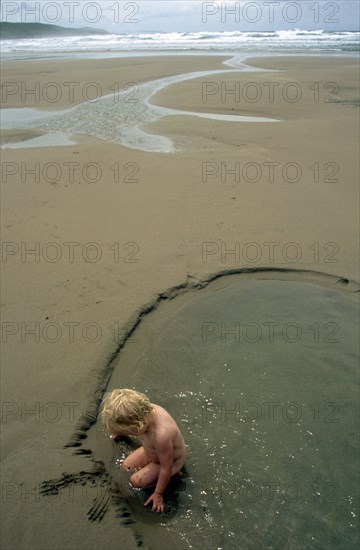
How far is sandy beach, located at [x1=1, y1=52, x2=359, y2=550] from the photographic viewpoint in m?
2.47

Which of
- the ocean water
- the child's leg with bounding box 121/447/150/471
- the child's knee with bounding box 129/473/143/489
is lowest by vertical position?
the child's knee with bounding box 129/473/143/489

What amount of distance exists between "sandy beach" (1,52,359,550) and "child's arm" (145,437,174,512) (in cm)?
15

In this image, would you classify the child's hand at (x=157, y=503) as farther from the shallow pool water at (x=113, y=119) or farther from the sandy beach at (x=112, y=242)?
the shallow pool water at (x=113, y=119)

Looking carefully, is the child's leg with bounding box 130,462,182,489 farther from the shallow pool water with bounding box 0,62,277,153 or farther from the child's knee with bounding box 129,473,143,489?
the shallow pool water with bounding box 0,62,277,153

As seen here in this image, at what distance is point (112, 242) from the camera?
475cm

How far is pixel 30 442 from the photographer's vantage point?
8.61 ft

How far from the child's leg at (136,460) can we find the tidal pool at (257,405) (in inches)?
2.5


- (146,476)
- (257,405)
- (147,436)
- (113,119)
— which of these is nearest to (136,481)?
(146,476)

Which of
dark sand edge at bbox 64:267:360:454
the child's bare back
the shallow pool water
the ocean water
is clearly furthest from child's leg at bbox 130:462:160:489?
the ocean water

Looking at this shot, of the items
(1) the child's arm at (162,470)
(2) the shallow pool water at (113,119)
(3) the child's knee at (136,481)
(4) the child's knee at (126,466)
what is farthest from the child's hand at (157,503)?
(2) the shallow pool water at (113,119)

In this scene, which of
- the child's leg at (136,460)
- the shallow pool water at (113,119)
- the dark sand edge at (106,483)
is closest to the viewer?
the dark sand edge at (106,483)

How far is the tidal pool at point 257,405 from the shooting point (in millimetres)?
2297

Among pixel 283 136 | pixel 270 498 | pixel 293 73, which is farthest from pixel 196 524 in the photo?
pixel 293 73

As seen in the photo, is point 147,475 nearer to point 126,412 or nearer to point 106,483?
point 106,483
